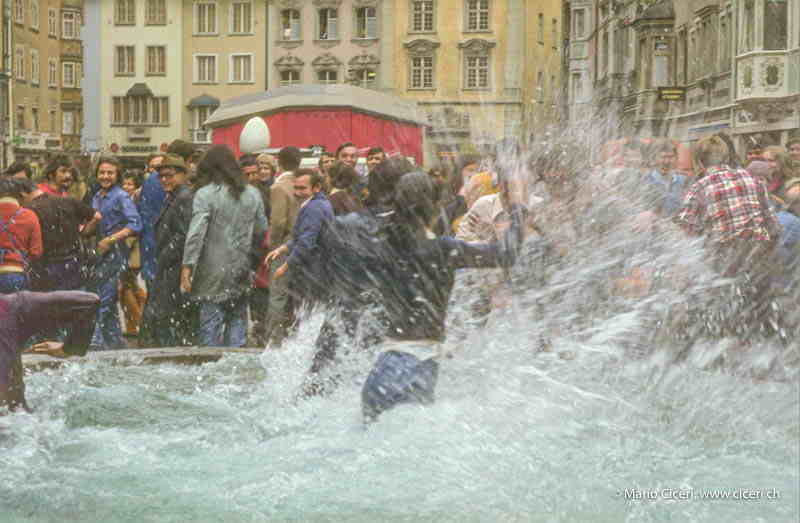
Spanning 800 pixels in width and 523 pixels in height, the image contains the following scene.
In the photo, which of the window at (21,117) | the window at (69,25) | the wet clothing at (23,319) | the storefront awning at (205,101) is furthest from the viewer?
the window at (69,25)

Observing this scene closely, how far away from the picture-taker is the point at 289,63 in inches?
2805

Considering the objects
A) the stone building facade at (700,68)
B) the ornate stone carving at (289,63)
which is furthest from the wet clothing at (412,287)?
the ornate stone carving at (289,63)

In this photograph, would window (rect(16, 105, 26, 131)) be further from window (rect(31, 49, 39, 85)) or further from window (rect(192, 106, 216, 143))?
window (rect(192, 106, 216, 143))

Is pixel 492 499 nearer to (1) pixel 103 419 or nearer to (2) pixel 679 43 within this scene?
(1) pixel 103 419

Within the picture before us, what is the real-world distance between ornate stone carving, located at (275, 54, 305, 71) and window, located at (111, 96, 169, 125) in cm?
603

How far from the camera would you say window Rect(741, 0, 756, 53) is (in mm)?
34219

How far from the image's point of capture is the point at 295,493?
6.33m

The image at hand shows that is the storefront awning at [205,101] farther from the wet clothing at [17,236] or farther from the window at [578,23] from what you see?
the wet clothing at [17,236]

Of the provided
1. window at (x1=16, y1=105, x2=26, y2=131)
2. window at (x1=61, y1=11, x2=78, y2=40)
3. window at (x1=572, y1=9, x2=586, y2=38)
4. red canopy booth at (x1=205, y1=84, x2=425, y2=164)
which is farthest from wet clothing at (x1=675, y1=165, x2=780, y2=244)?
window at (x1=61, y1=11, x2=78, y2=40)

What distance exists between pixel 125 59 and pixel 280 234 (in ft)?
209

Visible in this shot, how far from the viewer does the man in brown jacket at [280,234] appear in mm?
11391

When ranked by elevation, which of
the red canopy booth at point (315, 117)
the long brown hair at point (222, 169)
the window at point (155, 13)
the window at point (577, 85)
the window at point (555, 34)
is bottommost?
the long brown hair at point (222, 169)

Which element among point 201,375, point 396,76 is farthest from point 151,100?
point 201,375

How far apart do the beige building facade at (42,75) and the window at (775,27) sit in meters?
35.3
